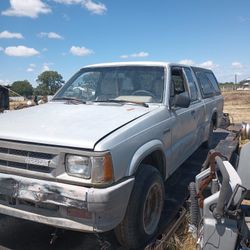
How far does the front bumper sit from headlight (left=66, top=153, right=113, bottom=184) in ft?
0.30

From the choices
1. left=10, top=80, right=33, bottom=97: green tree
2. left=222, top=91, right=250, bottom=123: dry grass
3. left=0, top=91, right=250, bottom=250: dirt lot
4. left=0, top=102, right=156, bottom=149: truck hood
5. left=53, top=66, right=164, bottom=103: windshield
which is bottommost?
left=0, top=91, right=250, bottom=250: dirt lot

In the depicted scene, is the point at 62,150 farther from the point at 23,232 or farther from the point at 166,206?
the point at 166,206

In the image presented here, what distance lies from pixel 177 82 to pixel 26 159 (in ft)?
9.03

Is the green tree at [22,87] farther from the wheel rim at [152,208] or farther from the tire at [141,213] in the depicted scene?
the tire at [141,213]

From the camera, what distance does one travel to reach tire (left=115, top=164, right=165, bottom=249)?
10.6 feet

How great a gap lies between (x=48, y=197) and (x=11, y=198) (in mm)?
460

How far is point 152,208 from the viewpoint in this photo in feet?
12.1

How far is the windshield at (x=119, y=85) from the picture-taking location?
4.43 meters

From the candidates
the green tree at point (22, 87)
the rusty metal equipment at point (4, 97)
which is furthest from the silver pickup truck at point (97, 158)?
the green tree at point (22, 87)

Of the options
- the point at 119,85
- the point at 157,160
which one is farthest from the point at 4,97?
A: the point at 157,160

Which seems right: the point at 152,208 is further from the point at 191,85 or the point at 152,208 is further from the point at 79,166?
the point at 191,85

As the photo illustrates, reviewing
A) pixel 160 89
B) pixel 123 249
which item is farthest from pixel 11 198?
pixel 160 89

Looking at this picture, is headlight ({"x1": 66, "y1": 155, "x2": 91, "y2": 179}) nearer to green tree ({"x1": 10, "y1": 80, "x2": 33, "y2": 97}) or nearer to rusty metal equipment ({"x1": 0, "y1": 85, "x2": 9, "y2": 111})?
rusty metal equipment ({"x1": 0, "y1": 85, "x2": 9, "y2": 111})

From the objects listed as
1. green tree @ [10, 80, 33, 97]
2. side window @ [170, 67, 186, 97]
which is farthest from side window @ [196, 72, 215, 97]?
green tree @ [10, 80, 33, 97]
